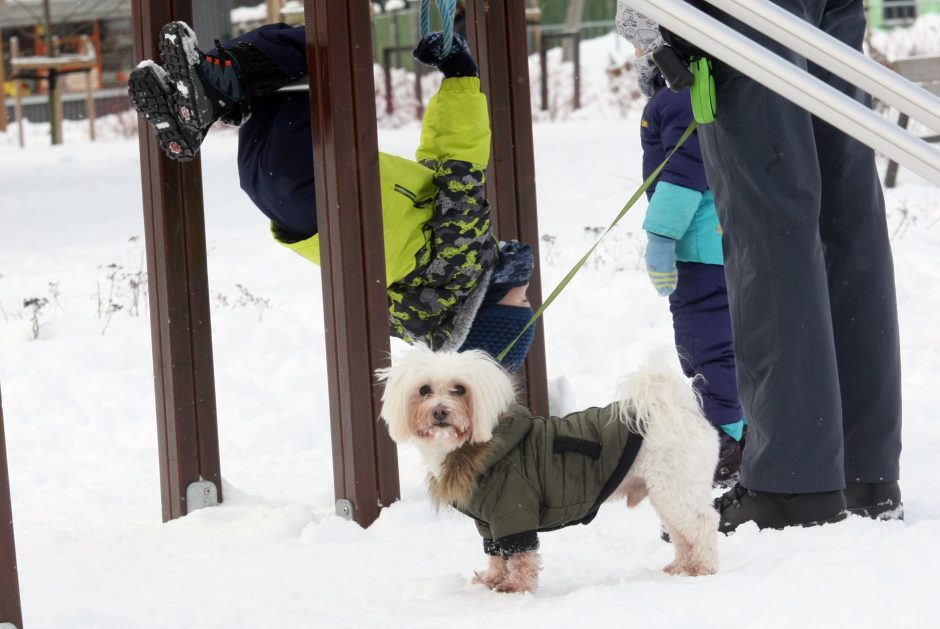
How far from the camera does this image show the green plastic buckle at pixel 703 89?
8.41 feet

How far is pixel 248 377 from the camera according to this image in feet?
18.5

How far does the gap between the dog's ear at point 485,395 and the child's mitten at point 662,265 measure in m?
1.27

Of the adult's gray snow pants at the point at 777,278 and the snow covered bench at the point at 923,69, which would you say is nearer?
the adult's gray snow pants at the point at 777,278

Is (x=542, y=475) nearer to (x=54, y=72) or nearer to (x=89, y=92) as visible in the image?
(x=54, y=72)

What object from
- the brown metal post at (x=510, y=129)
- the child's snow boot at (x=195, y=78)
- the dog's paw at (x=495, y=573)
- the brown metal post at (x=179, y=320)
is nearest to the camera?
the dog's paw at (x=495, y=573)

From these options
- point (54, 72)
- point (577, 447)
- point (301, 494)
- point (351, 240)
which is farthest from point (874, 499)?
point (54, 72)

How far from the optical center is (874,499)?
287 cm

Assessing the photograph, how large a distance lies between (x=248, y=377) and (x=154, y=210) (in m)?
2.11

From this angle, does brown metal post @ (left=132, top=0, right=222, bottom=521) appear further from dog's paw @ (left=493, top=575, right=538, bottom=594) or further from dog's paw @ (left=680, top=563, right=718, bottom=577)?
dog's paw @ (left=680, top=563, right=718, bottom=577)

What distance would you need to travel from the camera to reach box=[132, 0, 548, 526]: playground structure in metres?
3.31

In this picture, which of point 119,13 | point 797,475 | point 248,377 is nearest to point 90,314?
point 248,377

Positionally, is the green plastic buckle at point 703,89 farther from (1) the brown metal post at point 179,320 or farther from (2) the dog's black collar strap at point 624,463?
(1) the brown metal post at point 179,320

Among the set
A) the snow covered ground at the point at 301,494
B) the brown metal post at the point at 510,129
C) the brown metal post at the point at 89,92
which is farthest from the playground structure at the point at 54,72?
the brown metal post at the point at 510,129

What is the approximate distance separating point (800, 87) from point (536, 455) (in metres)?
1.07
